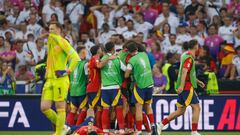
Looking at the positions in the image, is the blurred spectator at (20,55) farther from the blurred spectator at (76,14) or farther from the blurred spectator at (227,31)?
the blurred spectator at (227,31)

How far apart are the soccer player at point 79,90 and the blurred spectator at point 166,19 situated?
7.44 metres

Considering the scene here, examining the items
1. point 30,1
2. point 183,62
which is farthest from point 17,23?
point 183,62

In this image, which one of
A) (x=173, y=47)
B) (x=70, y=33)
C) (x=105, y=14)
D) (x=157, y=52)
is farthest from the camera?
(x=105, y=14)

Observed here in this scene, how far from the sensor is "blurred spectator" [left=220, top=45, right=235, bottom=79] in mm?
26297

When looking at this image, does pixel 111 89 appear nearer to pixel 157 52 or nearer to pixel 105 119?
pixel 105 119

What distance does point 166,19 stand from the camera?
28.2 m

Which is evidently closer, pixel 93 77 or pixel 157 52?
pixel 93 77

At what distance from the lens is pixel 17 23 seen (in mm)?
28547

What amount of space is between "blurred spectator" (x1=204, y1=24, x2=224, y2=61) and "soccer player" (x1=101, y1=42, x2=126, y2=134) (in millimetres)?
7354

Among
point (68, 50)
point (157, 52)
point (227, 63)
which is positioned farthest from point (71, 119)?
point (227, 63)

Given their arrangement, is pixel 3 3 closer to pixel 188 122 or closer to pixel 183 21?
pixel 183 21

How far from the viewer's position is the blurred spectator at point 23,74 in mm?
26367

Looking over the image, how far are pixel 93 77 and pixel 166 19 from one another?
7995 millimetres

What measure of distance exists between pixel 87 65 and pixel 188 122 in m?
3.44
